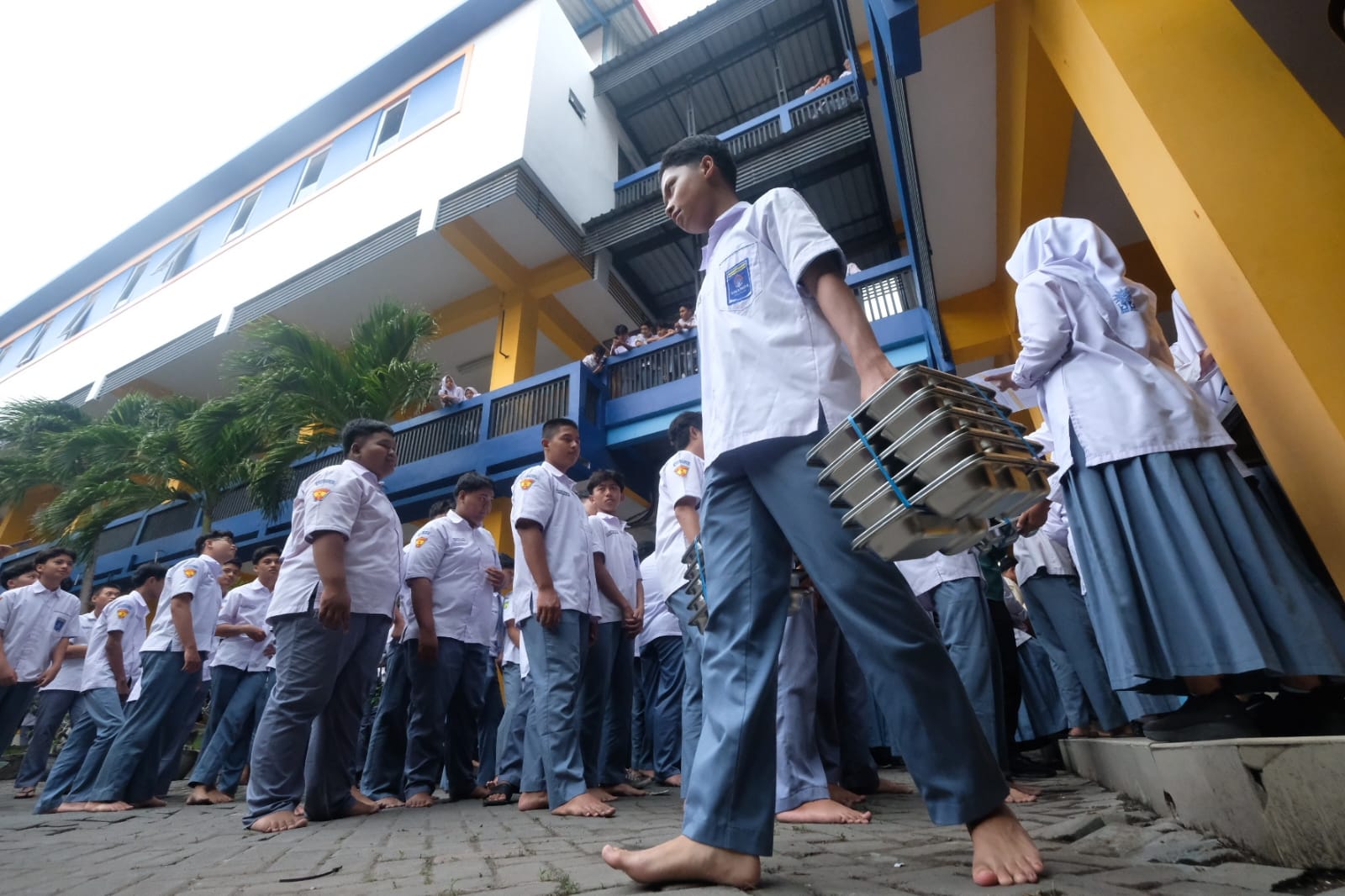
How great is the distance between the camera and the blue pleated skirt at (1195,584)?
1.63m

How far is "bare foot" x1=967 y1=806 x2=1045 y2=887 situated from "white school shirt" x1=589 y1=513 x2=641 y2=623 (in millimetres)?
2840

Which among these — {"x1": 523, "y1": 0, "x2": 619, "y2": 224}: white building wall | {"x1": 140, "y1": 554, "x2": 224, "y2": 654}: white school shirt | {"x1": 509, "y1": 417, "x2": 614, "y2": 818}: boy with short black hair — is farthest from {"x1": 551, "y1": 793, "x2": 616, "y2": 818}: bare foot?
{"x1": 523, "y1": 0, "x2": 619, "y2": 224}: white building wall

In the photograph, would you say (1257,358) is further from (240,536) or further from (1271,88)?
(240,536)

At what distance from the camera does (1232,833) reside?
54.2 inches

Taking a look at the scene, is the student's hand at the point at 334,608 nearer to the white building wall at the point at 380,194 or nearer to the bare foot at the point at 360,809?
the bare foot at the point at 360,809

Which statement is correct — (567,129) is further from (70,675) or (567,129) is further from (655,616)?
(70,675)

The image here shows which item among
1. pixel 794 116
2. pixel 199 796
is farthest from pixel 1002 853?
pixel 794 116

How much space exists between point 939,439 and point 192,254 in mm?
18543

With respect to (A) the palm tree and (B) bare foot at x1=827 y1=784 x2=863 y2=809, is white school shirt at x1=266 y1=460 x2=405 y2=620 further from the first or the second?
(A) the palm tree

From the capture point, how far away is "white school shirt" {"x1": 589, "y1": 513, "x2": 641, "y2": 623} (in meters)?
4.14

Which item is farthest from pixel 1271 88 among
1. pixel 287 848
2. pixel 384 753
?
pixel 384 753

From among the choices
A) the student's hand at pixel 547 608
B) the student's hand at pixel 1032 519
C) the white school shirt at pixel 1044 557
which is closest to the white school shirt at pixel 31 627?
the student's hand at pixel 547 608

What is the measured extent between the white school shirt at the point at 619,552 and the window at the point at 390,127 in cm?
1070

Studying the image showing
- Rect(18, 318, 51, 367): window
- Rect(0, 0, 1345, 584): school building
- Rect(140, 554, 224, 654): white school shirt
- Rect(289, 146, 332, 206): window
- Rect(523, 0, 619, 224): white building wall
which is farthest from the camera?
Rect(18, 318, 51, 367): window
